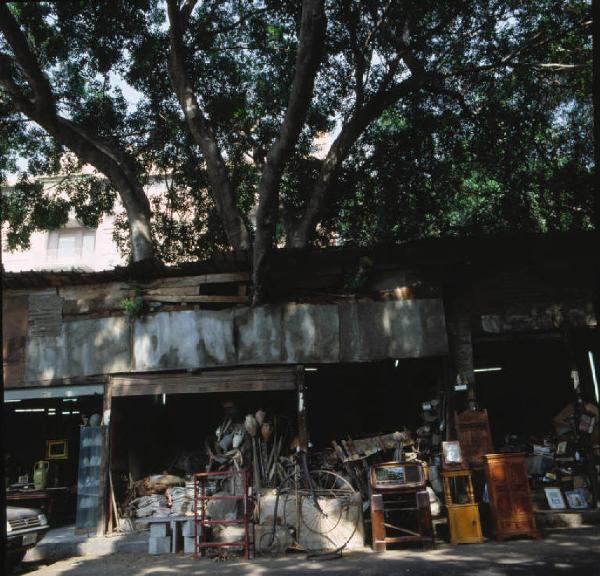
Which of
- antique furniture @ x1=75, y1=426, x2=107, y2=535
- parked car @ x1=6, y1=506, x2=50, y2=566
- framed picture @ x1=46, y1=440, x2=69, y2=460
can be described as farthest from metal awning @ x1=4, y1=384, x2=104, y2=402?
parked car @ x1=6, y1=506, x2=50, y2=566

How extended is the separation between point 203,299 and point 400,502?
5.44 metres

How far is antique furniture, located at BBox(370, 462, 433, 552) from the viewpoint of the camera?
28.6 ft

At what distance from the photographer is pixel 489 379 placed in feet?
56.1

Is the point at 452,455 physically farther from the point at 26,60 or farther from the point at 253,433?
the point at 26,60

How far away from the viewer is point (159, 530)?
9633 millimetres

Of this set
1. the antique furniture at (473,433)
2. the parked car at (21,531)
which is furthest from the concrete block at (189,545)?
the antique furniture at (473,433)

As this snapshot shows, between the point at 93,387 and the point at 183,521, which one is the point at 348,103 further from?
the point at 183,521

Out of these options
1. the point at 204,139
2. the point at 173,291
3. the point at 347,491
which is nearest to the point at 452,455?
the point at 347,491

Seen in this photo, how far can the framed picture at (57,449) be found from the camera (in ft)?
45.2

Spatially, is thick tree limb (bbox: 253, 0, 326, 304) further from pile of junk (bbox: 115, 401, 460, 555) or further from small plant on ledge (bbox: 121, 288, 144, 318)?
pile of junk (bbox: 115, 401, 460, 555)

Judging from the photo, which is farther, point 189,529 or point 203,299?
point 203,299

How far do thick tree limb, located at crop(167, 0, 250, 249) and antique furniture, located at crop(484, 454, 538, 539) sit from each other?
277 inches

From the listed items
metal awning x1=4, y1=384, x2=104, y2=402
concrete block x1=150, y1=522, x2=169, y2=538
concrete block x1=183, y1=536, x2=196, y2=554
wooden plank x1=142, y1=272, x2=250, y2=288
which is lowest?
concrete block x1=183, y1=536, x2=196, y2=554

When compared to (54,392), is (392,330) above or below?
above
